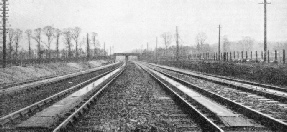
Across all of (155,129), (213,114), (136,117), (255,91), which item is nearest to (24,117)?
(136,117)

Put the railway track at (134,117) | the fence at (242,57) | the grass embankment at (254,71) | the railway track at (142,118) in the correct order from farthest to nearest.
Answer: the fence at (242,57), the grass embankment at (254,71), the railway track at (134,117), the railway track at (142,118)

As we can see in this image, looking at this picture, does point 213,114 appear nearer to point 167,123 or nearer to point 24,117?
point 167,123

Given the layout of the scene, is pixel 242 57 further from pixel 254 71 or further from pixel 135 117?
pixel 135 117

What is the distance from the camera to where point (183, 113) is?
9.76 meters

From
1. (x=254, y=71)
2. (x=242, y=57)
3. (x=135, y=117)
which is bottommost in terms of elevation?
(x=135, y=117)

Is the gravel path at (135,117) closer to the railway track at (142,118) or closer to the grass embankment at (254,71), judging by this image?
the railway track at (142,118)

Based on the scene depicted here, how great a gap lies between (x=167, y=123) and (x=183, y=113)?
68.4 inches

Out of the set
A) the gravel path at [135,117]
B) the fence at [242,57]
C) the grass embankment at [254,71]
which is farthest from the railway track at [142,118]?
the fence at [242,57]

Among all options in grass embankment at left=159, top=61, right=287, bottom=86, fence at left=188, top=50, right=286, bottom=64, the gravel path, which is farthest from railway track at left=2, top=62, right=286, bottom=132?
fence at left=188, top=50, right=286, bottom=64

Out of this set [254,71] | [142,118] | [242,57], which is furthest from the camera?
[242,57]

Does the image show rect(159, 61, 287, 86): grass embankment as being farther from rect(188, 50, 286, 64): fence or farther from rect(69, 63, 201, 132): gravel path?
rect(69, 63, 201, 132): gravel path

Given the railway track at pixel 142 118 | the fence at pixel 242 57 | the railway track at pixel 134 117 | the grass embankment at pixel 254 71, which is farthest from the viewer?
the fence at pixel 242 57

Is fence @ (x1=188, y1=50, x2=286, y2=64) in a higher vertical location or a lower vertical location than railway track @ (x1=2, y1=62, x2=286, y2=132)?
higher

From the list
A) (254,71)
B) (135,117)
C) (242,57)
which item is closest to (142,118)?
(135,117)
